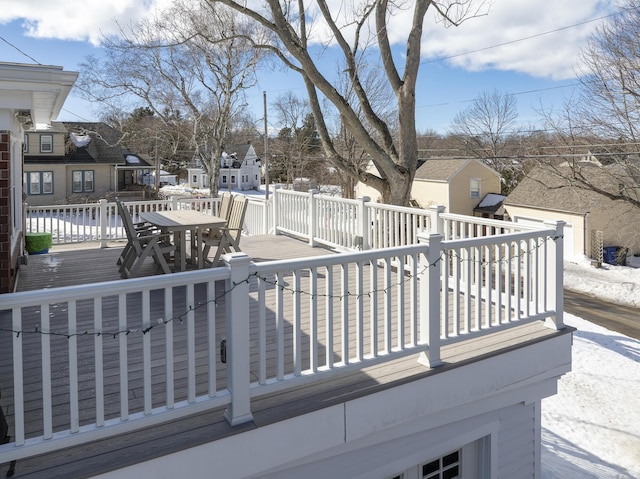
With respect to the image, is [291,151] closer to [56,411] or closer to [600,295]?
[600,295]

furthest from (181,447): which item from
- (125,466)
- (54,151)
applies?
(54,151)

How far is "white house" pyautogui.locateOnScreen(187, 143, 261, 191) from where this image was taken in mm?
51375

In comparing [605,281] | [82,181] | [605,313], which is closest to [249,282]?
[605,313]

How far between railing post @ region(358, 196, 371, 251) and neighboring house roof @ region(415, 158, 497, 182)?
24.3m

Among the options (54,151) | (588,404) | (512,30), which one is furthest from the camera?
(54,151)

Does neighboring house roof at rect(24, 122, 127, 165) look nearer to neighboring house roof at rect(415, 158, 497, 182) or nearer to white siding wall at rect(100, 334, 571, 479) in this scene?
neighboring house roof at rect(415, 158, 497, 182)

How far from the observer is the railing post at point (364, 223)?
22.7 feet

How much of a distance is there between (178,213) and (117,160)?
2691cm

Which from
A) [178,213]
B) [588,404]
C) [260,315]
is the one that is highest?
[178,213]

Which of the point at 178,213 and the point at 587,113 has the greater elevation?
the point at 587,113

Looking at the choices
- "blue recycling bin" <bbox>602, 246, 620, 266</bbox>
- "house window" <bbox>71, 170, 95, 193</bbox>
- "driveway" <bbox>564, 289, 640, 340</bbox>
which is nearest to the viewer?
"driveway" <bbox>564, 289, 640, 340</bbox>

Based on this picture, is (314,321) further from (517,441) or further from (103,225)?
(103,225)

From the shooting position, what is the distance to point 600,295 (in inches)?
727

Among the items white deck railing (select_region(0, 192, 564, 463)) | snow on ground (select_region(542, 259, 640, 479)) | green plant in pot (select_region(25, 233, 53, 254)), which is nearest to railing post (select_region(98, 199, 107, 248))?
green plant in pot (select_region(25, 233, 53, 254))
